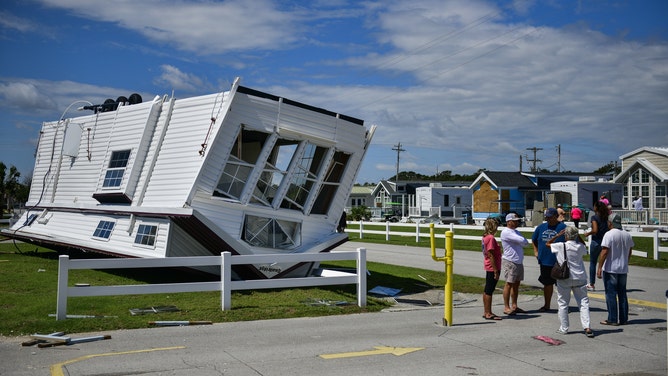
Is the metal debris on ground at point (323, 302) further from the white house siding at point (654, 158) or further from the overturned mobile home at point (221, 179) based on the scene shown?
the white house siding at point (654, 158)

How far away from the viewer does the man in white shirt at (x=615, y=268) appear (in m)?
10.8

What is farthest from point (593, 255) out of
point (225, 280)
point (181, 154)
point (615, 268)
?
point (181, 154)

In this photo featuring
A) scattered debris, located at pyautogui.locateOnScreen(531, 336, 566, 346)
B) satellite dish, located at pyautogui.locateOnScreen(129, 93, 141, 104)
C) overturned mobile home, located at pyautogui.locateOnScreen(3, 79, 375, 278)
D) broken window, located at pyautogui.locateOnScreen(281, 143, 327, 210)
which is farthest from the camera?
satellite dish, located at pyautogui.locateOnScreen(129, 93, 141, 104)

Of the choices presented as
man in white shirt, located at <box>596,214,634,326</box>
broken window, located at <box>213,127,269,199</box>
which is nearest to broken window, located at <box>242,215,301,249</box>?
broken window, located at <box>213,127,269,199</box>

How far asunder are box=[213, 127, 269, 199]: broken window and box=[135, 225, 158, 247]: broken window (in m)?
1.93

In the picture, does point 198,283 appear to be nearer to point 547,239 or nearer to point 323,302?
point 323,302

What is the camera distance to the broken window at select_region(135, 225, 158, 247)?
50.4 ft

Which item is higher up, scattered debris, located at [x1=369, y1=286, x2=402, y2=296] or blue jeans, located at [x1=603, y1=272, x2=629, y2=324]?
blue jeans, located at [x1=603, y1=272, x2=629, y2=324]

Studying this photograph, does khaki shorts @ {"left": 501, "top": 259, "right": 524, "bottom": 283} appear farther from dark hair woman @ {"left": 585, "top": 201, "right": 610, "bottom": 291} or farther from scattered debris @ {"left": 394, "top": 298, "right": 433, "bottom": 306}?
dark hair woman @ {"left": 585, "top": 201, "right": 610, "bottom": 291}

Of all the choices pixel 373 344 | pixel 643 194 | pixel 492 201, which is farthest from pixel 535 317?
pixel 492 201

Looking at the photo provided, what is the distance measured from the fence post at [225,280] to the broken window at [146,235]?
3946mm

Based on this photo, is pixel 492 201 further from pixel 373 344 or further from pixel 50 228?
pixel 373 344

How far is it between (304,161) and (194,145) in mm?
2810

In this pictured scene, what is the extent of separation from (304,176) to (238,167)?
6.10 ft
